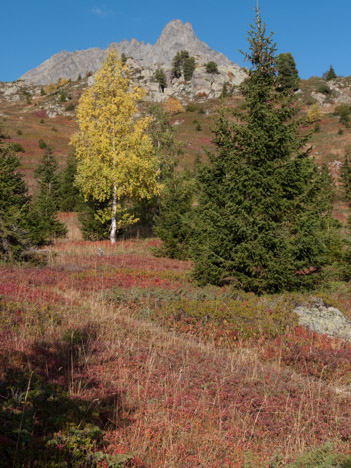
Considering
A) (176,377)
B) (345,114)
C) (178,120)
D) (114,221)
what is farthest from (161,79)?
(176,377)

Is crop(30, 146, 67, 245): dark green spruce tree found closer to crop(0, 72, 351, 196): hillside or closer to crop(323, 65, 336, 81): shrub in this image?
crop(0, 72, 351, 196): hillside

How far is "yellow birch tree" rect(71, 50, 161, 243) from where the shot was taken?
819 inches

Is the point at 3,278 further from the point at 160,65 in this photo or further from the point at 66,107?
the point at 160,65

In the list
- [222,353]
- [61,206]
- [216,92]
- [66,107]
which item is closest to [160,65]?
[216,92]

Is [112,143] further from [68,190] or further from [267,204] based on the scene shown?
[267,204]

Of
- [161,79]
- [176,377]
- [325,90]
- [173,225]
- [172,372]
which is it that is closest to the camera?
[176,377]

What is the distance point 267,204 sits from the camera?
9797 millimetres

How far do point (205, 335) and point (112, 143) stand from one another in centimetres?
1677

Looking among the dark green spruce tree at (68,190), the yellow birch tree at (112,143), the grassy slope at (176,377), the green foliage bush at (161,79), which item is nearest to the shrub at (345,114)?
the green foliage bush at (161,79)

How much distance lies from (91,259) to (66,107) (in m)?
77.3

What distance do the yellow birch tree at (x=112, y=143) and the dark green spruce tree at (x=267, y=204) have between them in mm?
11276

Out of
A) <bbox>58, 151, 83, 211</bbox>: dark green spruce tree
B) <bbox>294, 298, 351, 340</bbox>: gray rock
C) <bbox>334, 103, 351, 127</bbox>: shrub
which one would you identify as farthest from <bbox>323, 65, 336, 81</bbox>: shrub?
<bbox>294, 298, 351, 340</bbox>: gray rock

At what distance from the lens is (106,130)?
21.3 meters

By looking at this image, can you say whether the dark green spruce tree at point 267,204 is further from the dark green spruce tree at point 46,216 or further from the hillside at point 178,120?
the hillside at point 178,120
